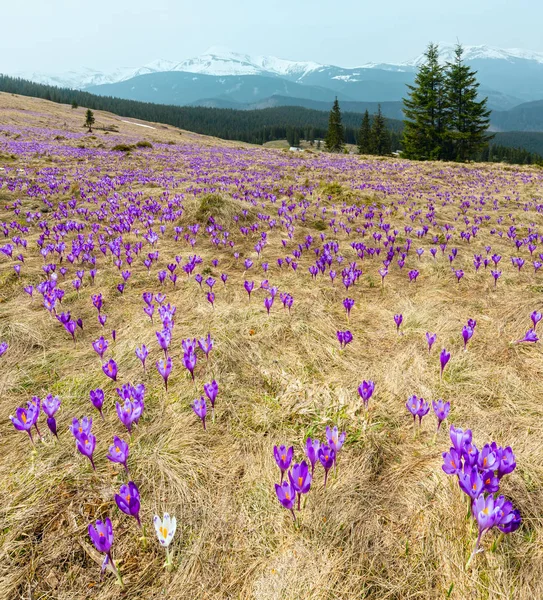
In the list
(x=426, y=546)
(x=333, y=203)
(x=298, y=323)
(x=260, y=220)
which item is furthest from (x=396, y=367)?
(x=333, y=203)

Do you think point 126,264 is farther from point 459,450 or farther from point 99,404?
point 459,450

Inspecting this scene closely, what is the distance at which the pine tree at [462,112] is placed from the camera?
41.0 metres

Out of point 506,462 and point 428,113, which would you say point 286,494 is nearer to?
point 506,462

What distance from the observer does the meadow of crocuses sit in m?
1.83

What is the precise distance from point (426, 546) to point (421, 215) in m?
→ 10.7

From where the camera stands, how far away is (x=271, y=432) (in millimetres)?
2791

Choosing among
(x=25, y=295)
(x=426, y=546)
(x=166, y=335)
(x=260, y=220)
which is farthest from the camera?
(x=260, y=220)

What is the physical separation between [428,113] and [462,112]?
3.86 metres

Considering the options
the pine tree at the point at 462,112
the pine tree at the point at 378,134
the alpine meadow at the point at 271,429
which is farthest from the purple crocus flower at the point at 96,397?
the pine tree at the point at 378,134

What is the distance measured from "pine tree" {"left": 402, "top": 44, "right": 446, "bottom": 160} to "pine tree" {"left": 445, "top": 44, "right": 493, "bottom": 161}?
92 cm

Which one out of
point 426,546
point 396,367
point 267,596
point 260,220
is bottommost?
point 267,596

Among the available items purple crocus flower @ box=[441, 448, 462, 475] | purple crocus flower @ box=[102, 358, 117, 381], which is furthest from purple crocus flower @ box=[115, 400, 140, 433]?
purple crocus flower @ box=[441, 448, 462, 475]

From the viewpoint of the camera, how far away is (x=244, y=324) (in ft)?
14.3

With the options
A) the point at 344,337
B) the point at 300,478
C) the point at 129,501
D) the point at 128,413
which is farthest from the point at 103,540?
the point at 344,337
